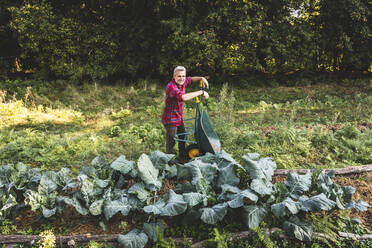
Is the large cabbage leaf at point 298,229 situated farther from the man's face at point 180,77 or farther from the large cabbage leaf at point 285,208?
the man's face at point 180,77

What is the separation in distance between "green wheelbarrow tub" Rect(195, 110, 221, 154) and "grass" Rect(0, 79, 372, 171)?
0.83 m

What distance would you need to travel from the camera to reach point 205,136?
3994 mm

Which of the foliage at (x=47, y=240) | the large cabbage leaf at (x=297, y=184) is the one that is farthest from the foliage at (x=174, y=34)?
the foliage at (x=47, y=240)

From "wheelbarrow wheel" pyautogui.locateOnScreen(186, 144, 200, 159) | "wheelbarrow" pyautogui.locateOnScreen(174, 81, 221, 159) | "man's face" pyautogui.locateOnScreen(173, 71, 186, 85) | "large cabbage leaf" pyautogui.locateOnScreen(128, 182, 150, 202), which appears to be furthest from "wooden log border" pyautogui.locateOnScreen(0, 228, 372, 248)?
"man's face" pyautogui.locateOnScreen(173, 71, 186, 85)

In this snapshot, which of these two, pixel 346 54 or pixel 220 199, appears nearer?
pixel 220 199

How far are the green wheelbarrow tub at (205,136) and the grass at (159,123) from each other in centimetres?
83

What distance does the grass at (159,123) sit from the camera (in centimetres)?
491

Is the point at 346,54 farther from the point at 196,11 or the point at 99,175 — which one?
the point at 99,175

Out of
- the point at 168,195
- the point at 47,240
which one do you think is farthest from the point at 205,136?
the point at 47,240

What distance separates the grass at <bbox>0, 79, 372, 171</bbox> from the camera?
4.91m

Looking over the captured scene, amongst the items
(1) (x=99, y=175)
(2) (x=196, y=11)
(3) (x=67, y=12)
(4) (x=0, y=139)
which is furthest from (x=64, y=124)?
(2) (x=196, y=11)

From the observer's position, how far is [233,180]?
3.35 meters

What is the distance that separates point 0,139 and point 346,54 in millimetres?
13169

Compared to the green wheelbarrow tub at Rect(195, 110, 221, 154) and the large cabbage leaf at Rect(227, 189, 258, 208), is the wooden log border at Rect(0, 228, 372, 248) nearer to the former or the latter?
the large cabbage leaf at Rect(227, 189, 258, 208)
